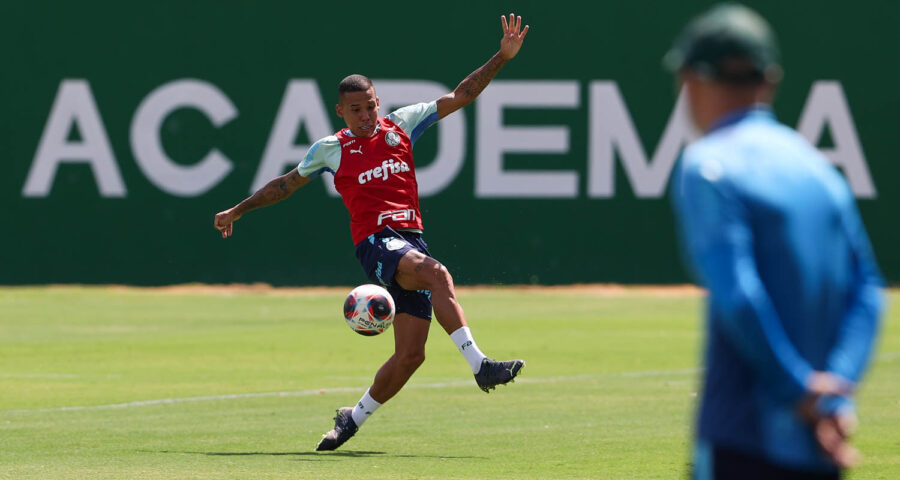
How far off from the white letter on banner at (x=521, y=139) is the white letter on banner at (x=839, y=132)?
4.07 meters

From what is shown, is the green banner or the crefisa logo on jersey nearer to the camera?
the crefisa logo on jersey

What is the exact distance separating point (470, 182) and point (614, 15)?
393 cm

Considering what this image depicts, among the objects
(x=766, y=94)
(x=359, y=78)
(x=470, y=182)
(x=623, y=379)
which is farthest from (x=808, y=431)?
(x=470, y=182)

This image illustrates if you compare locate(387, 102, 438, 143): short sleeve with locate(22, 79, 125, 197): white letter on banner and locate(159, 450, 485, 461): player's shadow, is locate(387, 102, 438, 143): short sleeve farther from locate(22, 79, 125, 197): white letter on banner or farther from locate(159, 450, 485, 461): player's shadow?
locate(22, 79, 125, 197): white letter on banner

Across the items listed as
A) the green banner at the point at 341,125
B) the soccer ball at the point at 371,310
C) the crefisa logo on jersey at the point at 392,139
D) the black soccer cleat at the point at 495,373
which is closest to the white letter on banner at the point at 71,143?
the green banner at the point at 341,125

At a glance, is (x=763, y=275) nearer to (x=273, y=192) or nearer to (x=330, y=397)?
(x=273, y=192)

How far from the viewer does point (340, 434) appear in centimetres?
1023

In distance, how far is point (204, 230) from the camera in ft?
90.3

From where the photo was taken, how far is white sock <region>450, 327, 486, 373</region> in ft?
32.2

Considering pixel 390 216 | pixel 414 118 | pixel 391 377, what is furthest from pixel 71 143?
pixel 391 377

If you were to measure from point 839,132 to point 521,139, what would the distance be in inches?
218

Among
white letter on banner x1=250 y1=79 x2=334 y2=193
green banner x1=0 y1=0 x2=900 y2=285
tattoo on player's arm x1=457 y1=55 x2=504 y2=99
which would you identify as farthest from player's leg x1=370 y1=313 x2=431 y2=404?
white letter on banner x1=250 y1=79 x2=334 y2=193

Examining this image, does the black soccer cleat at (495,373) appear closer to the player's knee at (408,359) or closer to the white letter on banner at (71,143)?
the player's knee at (408,359)

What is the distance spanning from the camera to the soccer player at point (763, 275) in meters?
3.65
